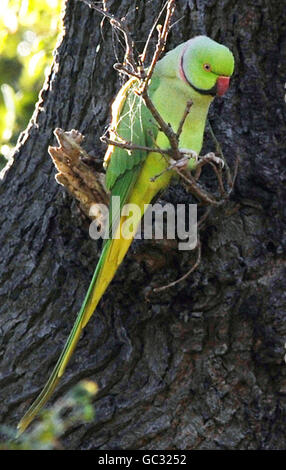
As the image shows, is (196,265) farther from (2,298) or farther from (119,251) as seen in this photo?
(2,298)

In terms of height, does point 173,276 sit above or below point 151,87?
below

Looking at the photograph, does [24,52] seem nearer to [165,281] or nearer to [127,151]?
[127,151]

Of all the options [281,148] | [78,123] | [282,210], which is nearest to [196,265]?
[282,210]

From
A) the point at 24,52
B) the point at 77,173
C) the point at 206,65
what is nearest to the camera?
the point at 77,173

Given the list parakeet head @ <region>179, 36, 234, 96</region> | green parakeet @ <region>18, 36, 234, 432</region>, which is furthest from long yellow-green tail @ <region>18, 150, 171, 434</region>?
parakeet head @ <region>179, 36, 234, 96</region>

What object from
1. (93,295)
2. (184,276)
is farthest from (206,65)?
(93,295)

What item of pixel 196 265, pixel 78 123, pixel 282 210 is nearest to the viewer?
pixel 196 265

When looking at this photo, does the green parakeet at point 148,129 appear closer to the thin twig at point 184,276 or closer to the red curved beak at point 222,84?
the red curved beak at point 222,84
